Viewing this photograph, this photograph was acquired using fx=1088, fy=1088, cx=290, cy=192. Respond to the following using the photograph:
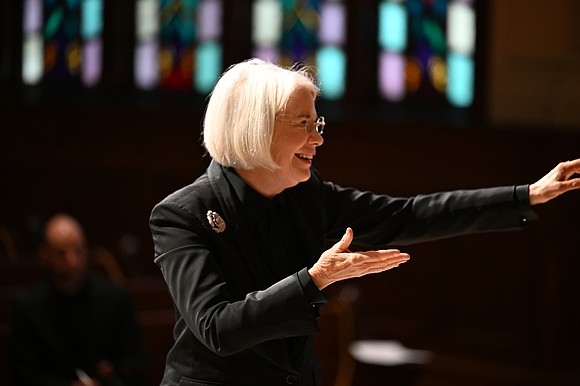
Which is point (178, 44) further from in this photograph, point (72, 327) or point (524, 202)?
point (524, 202)

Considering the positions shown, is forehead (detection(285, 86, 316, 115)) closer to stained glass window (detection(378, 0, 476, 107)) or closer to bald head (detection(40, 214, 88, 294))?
bald head (detection(40, 214, 88, 294))

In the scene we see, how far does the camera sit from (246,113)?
2607 millimetres

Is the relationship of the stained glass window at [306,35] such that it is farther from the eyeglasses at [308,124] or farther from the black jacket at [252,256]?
the eyeglasses at [308,124]

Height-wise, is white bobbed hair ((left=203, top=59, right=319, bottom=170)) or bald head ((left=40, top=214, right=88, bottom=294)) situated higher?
white bobbed hair ((left=203, top=59, right=319, bottom=170))

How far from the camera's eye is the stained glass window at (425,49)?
28.9 ft

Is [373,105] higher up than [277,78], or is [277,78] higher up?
[277,78]

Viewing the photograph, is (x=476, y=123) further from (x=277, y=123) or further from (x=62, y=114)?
(x=277, y=123)

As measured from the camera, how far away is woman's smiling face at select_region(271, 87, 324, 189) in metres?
2.64

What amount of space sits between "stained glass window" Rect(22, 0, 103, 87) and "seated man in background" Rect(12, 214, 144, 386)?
3884 millimetres

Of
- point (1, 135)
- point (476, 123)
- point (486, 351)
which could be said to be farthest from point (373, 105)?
point (1, 135)

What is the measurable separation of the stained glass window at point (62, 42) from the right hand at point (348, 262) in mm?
7890

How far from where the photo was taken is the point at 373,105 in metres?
9.02

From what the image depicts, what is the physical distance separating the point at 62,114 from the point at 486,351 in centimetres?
431

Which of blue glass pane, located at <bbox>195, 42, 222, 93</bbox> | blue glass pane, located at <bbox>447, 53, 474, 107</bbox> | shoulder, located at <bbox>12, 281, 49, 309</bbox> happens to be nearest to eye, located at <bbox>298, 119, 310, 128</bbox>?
shoulder, located at <bbox>12, 281, 49, 309</bbox>
